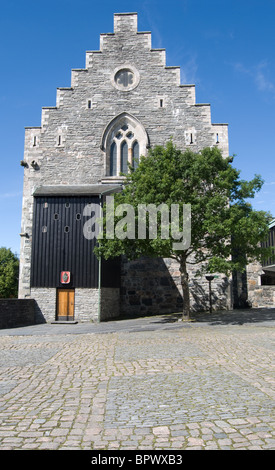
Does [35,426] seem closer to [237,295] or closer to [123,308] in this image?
[123,308]

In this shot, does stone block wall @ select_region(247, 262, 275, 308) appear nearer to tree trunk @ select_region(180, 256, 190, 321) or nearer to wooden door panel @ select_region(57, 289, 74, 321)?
tree trunk @ select_region(180, 256, 190, 321)

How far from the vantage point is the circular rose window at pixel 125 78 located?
25172mm

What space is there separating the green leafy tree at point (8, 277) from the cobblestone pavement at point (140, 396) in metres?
29.1

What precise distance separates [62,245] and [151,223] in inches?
256

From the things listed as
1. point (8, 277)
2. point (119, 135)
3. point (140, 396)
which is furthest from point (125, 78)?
point (140, 396)

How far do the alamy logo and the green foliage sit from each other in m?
0.23

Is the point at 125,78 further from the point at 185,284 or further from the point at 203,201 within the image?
the point at 185,284

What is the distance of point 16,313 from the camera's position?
1881cm

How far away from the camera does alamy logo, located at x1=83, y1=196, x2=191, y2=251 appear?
50.6 feet

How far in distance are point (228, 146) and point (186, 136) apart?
2.81 m

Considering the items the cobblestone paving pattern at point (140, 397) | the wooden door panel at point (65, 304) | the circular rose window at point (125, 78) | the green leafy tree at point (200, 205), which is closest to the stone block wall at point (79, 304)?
the wooden door panel at point (65, 304)

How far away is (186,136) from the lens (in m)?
24.5

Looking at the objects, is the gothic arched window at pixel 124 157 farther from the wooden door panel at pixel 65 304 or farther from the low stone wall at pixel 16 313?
the low stone wall at pixel 16 313

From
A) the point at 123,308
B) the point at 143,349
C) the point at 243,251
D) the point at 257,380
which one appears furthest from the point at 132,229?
the point at 257,380
